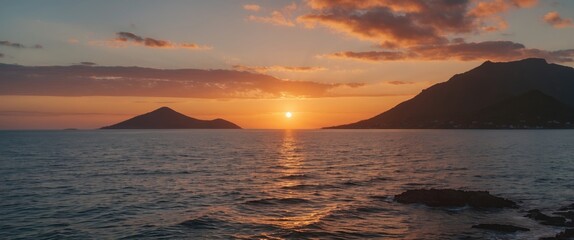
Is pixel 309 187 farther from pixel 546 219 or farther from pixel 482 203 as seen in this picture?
pixel 546 219

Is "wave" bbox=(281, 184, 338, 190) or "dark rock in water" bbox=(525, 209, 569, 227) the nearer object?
"dark rock in water" bbox=(525, 209, 569, 227)

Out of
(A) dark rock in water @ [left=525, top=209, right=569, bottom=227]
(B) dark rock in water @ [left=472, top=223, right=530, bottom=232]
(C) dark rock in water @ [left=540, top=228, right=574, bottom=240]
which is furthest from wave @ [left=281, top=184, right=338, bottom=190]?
(C) dark rock in water @ [left=540, top=228, right=574, bottom=240]

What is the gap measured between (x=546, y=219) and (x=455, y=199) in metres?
8.73

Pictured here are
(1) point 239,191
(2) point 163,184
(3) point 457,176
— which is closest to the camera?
(1) point 239,191

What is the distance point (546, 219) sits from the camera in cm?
3569

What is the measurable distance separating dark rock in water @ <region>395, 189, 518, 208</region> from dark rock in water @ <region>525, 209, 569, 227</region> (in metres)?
3.99

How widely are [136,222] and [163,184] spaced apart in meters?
22.9

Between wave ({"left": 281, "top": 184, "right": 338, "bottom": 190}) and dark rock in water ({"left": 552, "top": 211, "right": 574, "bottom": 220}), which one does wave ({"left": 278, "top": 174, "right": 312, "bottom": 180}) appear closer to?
wave ({"left": 281, "top": 184, "right": 338, "bottom": 190})

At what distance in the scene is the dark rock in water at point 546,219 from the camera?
34.2 m

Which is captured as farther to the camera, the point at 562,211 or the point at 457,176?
the point at 457,176

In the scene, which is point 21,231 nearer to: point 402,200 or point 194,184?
point 194,184

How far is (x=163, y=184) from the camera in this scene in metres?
57.8

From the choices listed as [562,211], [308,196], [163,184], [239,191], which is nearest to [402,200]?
[308,196]

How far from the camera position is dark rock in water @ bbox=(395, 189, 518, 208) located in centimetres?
4200
